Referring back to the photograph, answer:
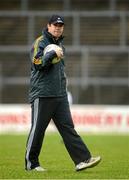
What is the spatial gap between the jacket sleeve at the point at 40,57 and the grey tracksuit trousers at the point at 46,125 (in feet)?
1.73

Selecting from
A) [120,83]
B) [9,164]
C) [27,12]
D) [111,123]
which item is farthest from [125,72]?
[9,164]

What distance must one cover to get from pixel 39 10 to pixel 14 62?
379cm

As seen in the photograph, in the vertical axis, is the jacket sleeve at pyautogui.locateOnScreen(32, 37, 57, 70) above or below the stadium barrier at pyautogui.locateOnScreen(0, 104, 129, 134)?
above

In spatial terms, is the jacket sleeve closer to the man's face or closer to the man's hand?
the man's hand

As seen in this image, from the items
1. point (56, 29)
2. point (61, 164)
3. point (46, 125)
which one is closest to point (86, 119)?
point (61, 164)

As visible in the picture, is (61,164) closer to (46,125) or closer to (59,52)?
(46,125)

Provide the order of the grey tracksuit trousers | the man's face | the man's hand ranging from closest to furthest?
the man's hand, the man's face, the grey tracksuit trousers

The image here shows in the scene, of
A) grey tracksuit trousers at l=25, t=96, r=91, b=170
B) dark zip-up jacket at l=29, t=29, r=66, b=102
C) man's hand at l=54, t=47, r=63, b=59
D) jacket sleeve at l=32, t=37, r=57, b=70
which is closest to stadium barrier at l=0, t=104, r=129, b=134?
grey tracksuit trousers at l=25, t=96, r=91, b=170

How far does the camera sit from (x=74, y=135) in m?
10.5

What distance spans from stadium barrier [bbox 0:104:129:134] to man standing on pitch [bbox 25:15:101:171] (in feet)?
48.7

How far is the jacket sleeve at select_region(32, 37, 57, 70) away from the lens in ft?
33.1

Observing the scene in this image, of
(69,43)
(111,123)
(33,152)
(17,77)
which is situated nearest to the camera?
(33,152)

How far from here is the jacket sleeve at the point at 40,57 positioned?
10102 millimetres

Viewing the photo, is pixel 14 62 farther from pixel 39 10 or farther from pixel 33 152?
pixel 33 152
